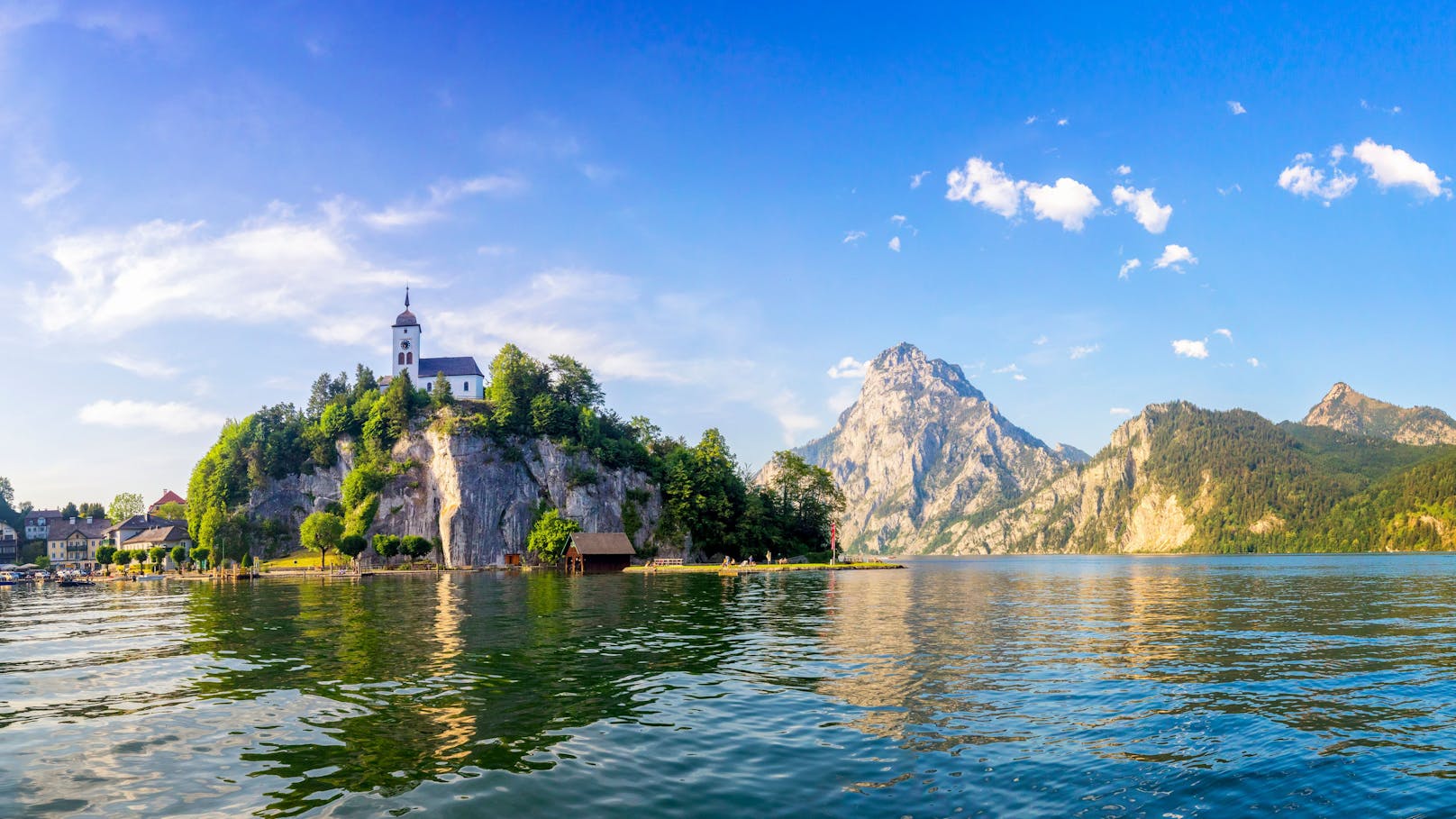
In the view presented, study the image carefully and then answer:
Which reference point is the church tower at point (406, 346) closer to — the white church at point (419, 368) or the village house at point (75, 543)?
the white church at point (419, 368)

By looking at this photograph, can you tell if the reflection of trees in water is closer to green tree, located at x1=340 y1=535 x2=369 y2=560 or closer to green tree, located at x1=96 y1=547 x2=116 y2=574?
green tree, located at x1=340 y1=535 x2=369 y2=560

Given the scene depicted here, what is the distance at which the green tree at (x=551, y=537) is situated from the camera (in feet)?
460

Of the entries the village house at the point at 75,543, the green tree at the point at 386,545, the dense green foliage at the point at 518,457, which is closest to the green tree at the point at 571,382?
the dense green foliage at the point at 518,457

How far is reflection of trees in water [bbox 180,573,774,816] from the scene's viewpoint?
15766mm

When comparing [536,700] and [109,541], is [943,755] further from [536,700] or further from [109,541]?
[109,541]

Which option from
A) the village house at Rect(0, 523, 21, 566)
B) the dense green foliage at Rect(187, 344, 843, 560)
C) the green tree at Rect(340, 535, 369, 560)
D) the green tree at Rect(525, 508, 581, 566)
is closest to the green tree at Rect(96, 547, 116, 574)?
the dense green foliage at Rect(187, 344, 843, 560)

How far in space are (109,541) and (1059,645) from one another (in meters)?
188

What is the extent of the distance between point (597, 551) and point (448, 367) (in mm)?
78681

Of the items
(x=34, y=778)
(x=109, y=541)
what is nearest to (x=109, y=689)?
(x=34, y=778)

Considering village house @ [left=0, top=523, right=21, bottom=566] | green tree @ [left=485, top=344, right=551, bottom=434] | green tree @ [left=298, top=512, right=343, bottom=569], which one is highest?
green tree @ [left=485, top=344, right=551, bottom=434]

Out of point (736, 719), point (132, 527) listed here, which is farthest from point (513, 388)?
point (736, 719)

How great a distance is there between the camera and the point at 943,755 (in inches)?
622

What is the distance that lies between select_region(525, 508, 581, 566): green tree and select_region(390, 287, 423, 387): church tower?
57.7 metres

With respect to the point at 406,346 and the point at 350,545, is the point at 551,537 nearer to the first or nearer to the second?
the point at 350,545
